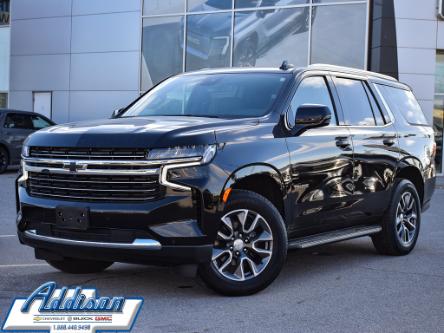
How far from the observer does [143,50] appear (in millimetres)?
23672

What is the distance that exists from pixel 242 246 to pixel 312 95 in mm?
1760

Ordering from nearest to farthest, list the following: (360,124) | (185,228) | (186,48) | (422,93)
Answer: (185,228) → (360,124) → (422,93) → (186,48)

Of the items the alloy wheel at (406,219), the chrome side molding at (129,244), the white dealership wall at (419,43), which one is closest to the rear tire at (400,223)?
the alloy wheel at (406,219)

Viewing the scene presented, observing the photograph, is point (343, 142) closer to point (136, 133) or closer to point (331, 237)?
point (331, 237)

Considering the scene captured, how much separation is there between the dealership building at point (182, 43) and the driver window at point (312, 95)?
14.1 metres

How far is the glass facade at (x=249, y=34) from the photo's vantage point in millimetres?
20406

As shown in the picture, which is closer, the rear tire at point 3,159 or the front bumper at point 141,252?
the front bumper at point 141,252

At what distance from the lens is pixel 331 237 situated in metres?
6.21

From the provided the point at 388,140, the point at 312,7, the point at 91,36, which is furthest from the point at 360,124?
the point at 91,36

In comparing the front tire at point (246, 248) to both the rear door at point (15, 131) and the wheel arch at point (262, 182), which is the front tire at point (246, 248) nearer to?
the wheel arch at point (262, 182)

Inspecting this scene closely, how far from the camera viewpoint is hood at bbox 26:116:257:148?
492 centimetres

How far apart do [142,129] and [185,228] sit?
801mm

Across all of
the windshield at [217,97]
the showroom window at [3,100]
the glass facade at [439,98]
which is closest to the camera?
the windshield at [217,97]

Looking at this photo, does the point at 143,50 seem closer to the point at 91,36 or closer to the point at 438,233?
the point at 91,36
